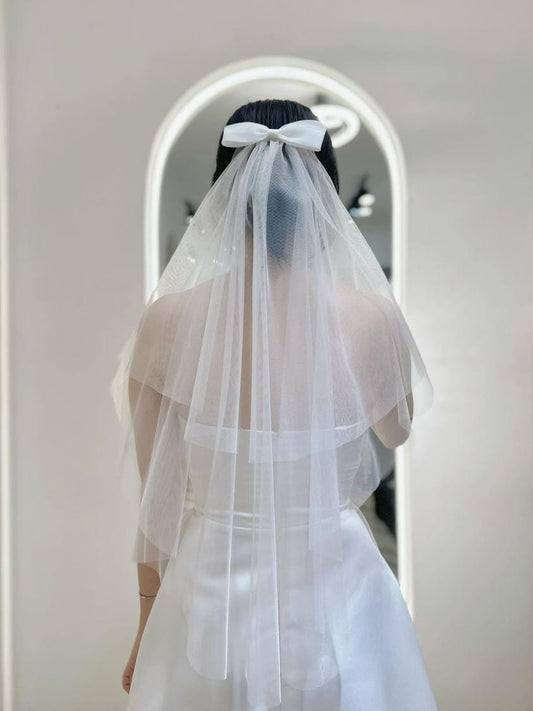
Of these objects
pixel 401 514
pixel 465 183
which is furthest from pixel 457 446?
pixel 465 183

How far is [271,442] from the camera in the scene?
0.75 m

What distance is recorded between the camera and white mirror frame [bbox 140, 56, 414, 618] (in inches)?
59.9

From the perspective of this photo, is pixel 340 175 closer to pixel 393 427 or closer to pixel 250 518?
pixel 393 427

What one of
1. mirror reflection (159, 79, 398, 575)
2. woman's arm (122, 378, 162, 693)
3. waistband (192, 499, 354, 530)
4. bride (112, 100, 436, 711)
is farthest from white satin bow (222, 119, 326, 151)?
mirror reflection (159, 79, 398, 575)

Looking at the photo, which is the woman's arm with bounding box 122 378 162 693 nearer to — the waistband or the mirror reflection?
the waistband

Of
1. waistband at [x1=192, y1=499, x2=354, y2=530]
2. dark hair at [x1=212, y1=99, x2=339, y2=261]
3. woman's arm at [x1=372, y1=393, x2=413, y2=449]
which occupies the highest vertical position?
dark hair at [x1=212, y1=99, x2=339, y2=261]

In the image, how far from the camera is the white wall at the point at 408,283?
152cm

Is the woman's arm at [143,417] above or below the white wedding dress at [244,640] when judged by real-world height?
above

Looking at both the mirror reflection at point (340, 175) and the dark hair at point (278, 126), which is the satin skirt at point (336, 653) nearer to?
the dark hair at point (278, 126)

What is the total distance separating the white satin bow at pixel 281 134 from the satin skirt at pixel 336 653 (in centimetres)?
55

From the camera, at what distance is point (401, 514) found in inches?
60.7

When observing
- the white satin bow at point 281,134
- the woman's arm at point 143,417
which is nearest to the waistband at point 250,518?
the woman's arm at point 143,417

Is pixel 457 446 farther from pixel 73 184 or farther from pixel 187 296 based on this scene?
pixel 73 184

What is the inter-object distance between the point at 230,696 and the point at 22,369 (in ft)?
→ 3.57
